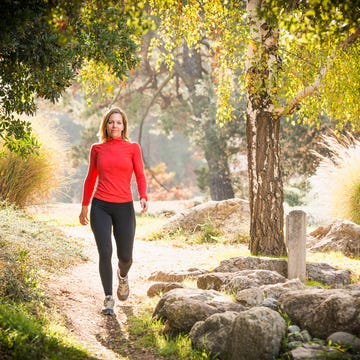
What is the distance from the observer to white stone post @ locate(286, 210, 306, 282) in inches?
301

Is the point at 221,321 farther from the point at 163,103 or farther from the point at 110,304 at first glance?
the point at 163,103

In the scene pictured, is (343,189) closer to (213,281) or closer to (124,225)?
(213,281)

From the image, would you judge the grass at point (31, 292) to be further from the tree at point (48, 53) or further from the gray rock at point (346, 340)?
the gray rock at point (346, 340)

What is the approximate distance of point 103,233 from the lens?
5918mm

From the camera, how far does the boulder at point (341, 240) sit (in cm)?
1053

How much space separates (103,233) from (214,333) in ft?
5.00

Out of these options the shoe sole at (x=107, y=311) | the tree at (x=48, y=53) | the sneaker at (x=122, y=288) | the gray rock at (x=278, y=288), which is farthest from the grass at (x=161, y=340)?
the tree at (x=48, y=53)

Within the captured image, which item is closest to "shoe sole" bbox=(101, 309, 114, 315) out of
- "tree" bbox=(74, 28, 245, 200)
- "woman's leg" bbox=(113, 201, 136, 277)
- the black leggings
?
the black leggings

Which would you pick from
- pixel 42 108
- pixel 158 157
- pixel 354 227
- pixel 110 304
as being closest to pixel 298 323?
pixel 110 304

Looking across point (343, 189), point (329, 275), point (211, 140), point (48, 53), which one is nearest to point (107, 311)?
point (48, 53)

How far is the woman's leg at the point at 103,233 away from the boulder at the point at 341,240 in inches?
222

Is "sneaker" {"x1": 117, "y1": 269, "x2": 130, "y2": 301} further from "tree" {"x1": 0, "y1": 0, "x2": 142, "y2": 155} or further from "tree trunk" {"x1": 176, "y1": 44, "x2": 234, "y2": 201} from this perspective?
"tree trunk" {"x1": 176, "y1": 44, "x2": 234, "y2": 201}

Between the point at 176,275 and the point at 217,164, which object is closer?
the point at 176,275

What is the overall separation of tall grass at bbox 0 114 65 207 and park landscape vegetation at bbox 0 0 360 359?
2cm
